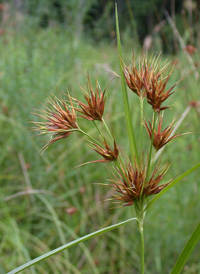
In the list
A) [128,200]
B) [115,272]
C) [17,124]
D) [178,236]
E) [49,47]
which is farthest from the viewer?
[49,47]

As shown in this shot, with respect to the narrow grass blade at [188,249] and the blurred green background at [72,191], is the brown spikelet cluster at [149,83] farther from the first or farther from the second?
the blurred green background at [72,191]

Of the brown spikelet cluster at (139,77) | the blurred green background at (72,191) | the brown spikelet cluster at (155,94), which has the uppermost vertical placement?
the brown spikelet cluster at (139,77)

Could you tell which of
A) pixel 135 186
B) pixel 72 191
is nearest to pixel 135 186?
pixel 135 186

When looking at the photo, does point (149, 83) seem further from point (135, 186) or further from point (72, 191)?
point (72, 191)

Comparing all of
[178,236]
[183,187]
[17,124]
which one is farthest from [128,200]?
[17,124]

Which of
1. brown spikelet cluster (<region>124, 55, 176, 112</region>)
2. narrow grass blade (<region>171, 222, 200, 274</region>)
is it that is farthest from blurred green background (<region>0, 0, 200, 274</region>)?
narrow grass blade (<region>171, 222, 200, 274</region>)

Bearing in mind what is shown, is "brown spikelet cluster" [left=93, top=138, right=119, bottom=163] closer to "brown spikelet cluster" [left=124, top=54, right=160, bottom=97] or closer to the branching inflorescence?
the branching inflorescence

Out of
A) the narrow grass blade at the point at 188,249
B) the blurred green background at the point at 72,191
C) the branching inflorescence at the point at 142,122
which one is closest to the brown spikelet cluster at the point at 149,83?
the branching inflorescence at the point at 142,122

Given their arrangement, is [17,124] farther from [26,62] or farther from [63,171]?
[26,62]
